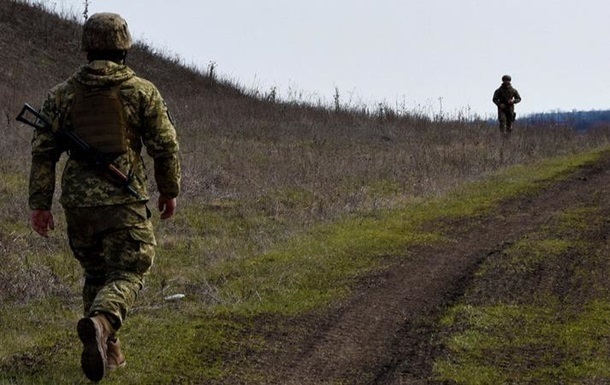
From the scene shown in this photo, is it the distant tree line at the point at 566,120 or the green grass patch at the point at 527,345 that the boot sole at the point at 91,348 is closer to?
the green grass patch at the point at 527,345

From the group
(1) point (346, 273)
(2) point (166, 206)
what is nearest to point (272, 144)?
(1) point (346, 273)

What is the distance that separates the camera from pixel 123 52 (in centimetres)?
519

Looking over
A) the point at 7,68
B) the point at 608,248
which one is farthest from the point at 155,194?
the point at 7,68

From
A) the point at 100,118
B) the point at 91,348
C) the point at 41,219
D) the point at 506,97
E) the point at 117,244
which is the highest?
the point at 506,97

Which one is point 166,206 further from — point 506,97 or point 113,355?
point 506,97

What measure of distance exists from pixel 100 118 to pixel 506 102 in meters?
17.2

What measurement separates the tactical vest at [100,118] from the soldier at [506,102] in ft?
55.3

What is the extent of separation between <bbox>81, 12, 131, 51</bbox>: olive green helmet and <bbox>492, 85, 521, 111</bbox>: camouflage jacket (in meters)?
17.1

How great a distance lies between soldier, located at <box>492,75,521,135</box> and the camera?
69.7 feet

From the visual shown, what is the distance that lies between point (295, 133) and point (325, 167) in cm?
593

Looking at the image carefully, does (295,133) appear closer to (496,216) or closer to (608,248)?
(496,216)

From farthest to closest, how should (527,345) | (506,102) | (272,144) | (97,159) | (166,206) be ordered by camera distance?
(506,102), (272,144), (527,345), (166,206), (97,159)

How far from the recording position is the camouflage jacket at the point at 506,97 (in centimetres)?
2122

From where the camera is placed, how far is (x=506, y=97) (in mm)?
21375
